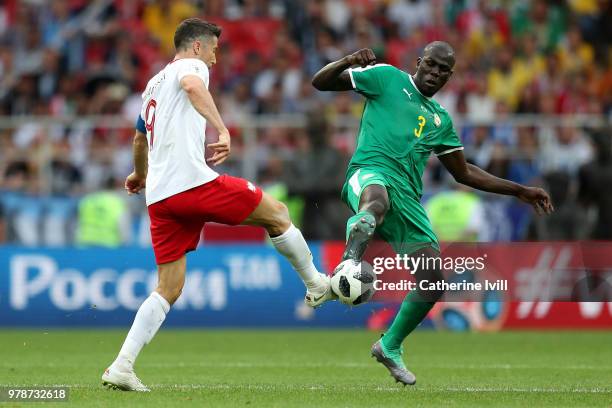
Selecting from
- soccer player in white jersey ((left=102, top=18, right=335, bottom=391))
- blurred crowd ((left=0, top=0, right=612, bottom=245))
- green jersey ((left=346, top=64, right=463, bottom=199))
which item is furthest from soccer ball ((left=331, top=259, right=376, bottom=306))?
blurred crowd ((left=0, top=0, right=612, bottom=245))

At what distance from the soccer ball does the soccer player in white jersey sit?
0.50 metres

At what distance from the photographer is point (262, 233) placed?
18891 millimetres

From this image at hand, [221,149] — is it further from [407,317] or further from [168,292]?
[407,317]

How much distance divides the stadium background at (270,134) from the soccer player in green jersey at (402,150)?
16.4ft

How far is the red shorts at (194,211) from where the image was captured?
9055 mm

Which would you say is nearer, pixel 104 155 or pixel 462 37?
pixel 104 155

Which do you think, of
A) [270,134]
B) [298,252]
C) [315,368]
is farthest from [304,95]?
[298,252]

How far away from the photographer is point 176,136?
29.6 feet

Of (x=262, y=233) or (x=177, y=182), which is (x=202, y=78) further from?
(x=262, y=233)

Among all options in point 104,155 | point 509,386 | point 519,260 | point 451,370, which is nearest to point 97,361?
point 451,370

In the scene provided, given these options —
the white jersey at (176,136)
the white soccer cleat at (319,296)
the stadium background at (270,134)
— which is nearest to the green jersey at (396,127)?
the white soccer cleat at (319,296)

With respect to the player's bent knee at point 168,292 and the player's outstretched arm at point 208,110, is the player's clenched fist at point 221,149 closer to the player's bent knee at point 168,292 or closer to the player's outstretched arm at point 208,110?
the player's outstretched arm at point 208,110

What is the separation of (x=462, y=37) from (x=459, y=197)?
15.2ft

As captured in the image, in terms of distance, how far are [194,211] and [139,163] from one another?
0.93 meters
